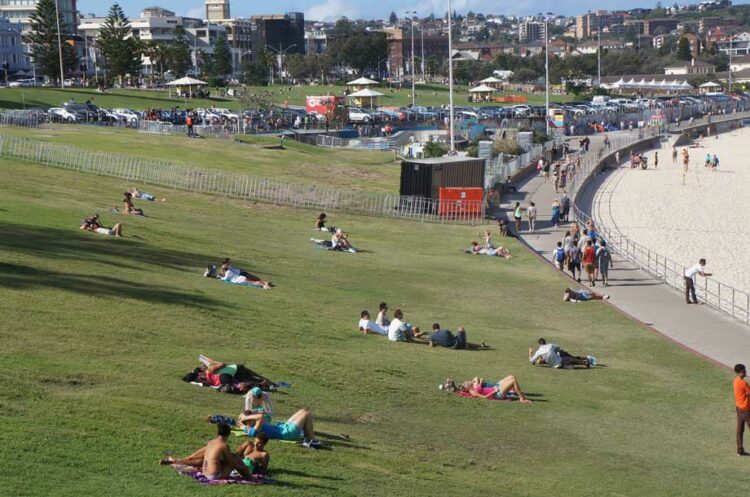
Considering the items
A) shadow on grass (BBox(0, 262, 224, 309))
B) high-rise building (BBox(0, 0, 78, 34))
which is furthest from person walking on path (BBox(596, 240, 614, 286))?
high-rise building (BBox(0, 0, 78, 34))

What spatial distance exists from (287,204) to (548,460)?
25.2m

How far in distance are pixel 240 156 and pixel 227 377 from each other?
120ft

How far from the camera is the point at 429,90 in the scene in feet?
493

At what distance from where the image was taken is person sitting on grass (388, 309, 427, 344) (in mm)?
20219

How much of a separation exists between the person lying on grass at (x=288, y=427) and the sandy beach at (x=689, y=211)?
1928cm

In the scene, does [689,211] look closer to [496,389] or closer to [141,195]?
[141,195]

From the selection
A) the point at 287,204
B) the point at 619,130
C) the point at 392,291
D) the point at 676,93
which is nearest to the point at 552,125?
the point at 619,130

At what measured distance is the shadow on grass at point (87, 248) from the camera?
854 inches

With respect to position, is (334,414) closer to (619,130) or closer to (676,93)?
(619,130)

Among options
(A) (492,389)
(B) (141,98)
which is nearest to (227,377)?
(A) (492,389)

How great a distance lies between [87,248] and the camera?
23.0 meters

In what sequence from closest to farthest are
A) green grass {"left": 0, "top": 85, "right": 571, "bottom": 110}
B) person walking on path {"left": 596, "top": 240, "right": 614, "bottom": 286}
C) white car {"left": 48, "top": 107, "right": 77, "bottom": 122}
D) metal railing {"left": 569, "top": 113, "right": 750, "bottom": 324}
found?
metal railing {"left": 569, "top": 113, "right": 750, "bottom": 324}, person walking on path {"left": 596, "top": 240, "right": 614, "bottom": 286}, white car {"left": 48, "top": 107, "right": 77, "bottom": 122}, green grass {"left": 0, "top": 85, "right": 571, "bottom": 110}

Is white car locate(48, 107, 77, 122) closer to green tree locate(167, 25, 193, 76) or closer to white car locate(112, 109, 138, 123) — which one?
white car locate(112, 109, 138, 123)

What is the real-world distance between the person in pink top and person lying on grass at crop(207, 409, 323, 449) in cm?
434
